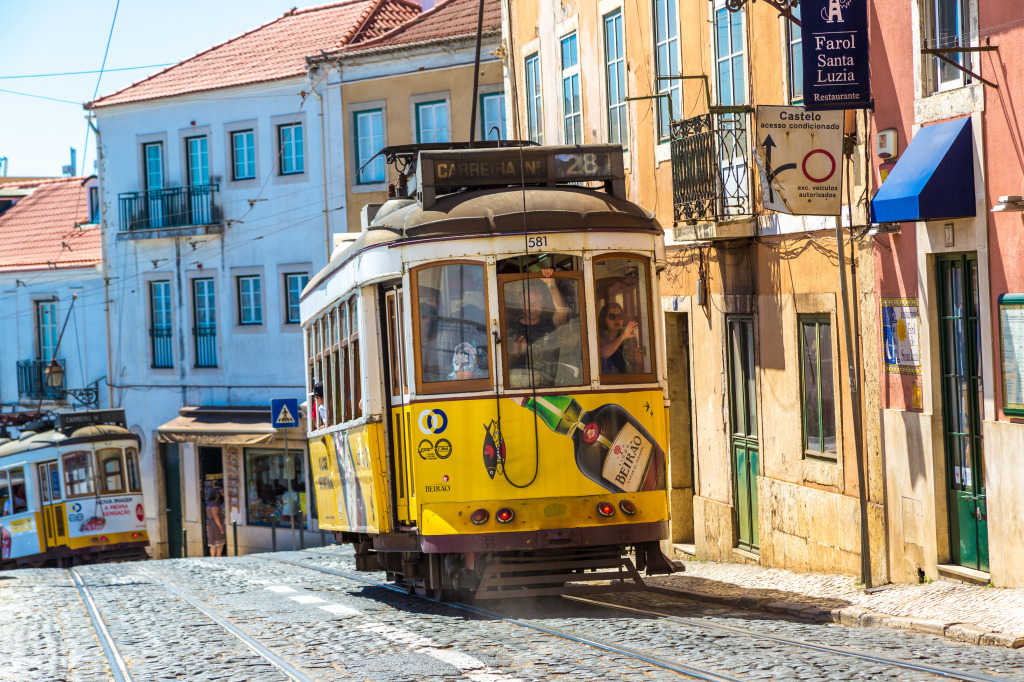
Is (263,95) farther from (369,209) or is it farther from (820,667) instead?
(820,667)

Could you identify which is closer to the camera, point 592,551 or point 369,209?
point 592,551

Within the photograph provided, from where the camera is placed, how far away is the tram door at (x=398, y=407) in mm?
11328

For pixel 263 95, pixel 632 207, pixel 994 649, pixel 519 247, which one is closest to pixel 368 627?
pixel 519 247

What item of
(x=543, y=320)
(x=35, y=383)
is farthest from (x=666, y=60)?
(x=35, y=383)

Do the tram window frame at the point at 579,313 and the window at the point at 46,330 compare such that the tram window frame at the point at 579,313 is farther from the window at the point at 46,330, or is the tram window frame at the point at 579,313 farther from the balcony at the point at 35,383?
the window at the point at 46,330

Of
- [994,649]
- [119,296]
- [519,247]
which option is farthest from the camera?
[119,296]

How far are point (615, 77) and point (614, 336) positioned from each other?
30.1 ft

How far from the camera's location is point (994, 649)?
8922mm

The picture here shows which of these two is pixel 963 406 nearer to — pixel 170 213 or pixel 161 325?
pixel 170 213

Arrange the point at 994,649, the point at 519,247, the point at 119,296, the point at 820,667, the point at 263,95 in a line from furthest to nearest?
1. the point at 119,296
2. the point at 263,95
3. the point at 519,247
4. the point at 994,649
5. the point at 820,667

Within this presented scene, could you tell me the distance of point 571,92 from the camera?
2170 cm

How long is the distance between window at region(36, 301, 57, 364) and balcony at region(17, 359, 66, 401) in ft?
0.84

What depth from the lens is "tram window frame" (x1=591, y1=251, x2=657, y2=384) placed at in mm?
11258

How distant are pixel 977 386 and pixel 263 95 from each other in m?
24.1
